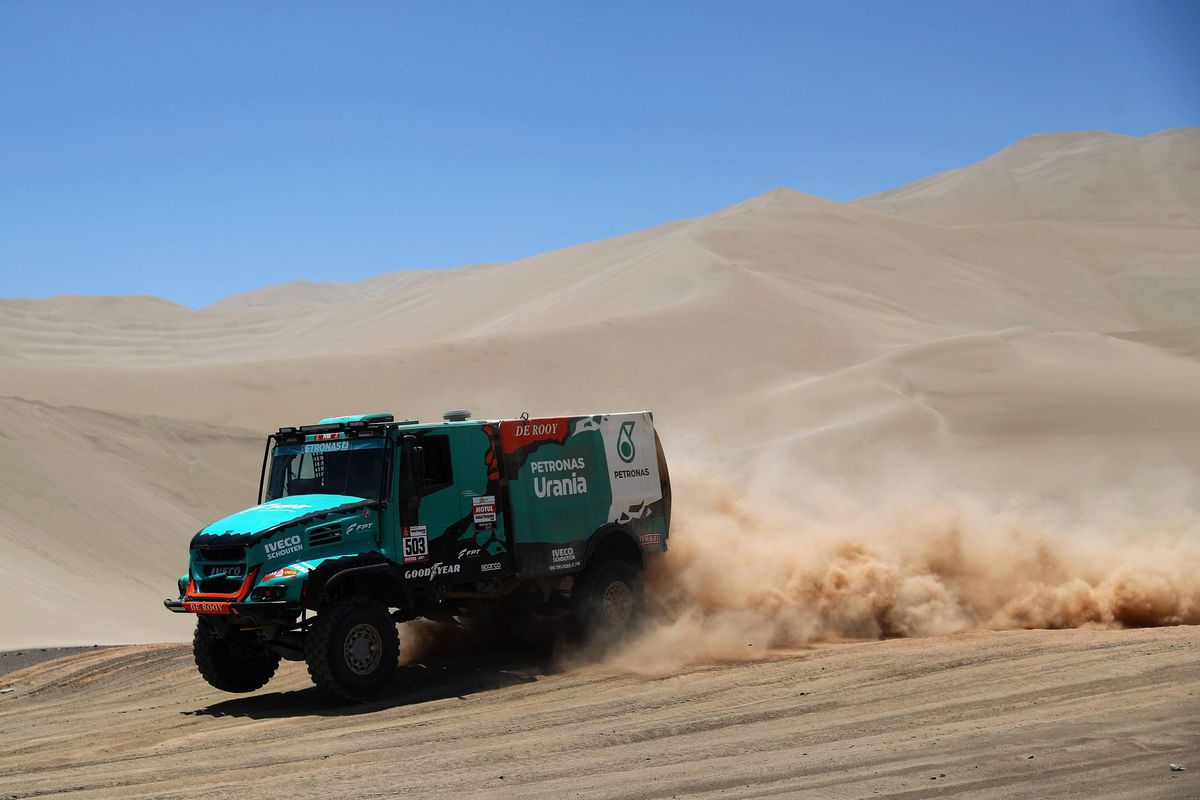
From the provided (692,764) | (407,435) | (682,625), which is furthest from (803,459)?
(692,764)

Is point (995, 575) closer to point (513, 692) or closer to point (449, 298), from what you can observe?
point (513, 692)

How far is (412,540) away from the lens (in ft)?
40.7

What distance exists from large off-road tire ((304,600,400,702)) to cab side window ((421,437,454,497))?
1363mm

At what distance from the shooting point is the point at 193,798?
8.30 meters

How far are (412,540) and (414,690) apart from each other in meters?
1.46

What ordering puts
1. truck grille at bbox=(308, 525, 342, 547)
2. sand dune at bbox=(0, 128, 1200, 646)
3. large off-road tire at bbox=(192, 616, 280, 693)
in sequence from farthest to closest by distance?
sand dune at bbox=(0, 128, 1200, 646), large off-road tire at bbox=(192, 616, 280, 693), truck grille at bbox=(308, 525, 342, 547)

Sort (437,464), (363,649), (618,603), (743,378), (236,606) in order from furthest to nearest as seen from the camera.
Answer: (743,378)
(618,603)
(437,464)
(363,649)
(236,606)

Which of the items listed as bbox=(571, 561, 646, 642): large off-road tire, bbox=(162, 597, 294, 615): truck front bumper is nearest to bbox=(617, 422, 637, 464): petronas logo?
bbox=(571, 561, 646, 642): large off-road tire

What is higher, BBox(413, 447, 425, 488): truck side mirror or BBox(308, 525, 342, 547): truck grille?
BBox(413, 447, 425, 488): truck side mirror

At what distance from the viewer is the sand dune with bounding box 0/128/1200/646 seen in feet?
91.6

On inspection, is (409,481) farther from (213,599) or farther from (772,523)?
(772,523)

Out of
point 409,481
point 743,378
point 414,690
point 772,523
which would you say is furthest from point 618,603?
point 743,378

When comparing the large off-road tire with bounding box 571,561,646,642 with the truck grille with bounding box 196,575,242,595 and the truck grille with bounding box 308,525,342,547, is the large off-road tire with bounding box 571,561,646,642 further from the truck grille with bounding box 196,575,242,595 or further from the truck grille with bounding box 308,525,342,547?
the truck grille with bounding box 196,575,242,595

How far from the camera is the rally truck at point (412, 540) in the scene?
456 inches
